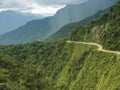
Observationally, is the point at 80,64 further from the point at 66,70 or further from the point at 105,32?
the point at 105,32

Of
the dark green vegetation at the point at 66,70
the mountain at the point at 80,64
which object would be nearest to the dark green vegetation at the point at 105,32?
the mountain at the point at 80,64

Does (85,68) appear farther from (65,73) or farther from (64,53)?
(64,53)

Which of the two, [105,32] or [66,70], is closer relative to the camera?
[105,32]

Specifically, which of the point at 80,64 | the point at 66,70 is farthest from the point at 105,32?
the point at 66,70

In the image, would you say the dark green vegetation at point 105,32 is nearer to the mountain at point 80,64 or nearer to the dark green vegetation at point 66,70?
the mountain at point 80,64

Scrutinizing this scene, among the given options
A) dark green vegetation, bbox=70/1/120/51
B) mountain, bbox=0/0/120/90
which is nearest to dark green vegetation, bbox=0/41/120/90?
mountain, bbox=0/0/120/90
